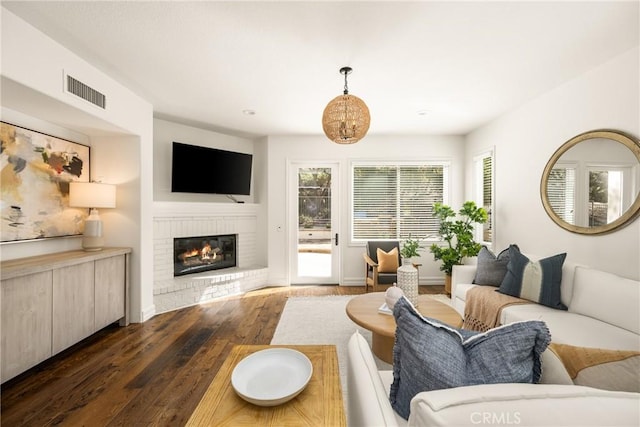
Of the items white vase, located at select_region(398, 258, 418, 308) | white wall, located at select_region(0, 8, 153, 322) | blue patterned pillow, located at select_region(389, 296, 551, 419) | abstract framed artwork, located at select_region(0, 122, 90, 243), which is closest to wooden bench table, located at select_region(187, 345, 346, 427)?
blue patterned pillow, located at select_region(389, 296, 551, 419)

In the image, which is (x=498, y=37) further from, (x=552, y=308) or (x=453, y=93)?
(x=552, y=308)

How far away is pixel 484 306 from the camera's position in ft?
8.88

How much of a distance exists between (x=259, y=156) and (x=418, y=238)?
128 inches

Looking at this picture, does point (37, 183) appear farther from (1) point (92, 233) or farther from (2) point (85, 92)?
(2) point (85, 92)

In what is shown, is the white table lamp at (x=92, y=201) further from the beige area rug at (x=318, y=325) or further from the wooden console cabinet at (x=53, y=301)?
the beige area rug at (x=318, y=325)

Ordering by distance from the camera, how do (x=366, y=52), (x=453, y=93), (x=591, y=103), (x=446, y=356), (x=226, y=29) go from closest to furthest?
1. (x=446, y=356)
2. (x=226, y=29)
3. (x=366, y=52)
4. (x=591, y=103)
5. (x=453, y=93)

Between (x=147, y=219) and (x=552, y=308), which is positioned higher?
(x=147, y=219)

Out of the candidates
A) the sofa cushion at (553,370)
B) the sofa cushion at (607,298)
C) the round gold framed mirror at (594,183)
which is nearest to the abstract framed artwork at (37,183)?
the sofa cushion at (553,370)

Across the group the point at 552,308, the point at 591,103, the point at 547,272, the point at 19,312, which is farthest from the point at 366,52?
the point at 19,312

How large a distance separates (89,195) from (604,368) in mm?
3875

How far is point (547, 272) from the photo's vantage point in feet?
8.30

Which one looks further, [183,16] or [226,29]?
[226,29]

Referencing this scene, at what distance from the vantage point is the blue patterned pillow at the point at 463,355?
A: 86cm

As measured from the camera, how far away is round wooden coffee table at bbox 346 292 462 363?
88.3 inches
